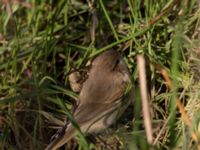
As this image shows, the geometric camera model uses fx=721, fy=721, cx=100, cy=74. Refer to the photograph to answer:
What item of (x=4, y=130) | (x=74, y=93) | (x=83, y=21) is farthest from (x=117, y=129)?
(x=83, y=21)

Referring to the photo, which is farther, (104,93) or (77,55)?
(77,55)

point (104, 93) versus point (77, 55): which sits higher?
point (77, 55)

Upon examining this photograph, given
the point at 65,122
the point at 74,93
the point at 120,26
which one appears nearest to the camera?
the point at 65,122

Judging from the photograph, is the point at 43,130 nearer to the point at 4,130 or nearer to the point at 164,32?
the point at 4,130
